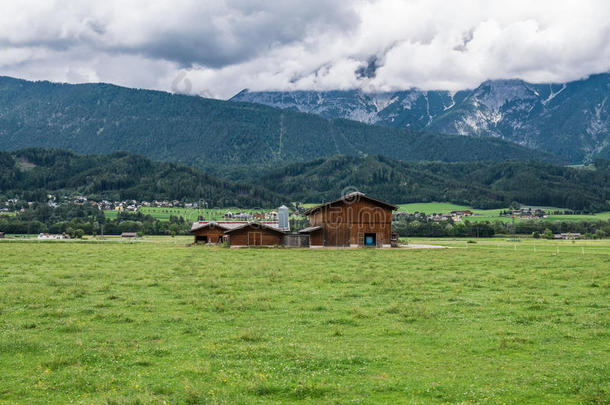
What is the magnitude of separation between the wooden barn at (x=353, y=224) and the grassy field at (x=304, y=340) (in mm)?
39893

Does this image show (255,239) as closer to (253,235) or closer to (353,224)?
(253,235)

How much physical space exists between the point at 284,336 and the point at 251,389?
480cm

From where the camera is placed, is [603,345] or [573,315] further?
[573,315]

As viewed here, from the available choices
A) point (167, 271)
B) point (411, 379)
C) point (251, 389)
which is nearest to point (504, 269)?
point (167, 271)

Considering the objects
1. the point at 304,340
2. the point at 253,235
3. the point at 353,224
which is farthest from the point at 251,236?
the point at 304,340

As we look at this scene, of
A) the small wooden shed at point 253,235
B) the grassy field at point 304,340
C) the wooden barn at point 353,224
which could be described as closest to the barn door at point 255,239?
the small wooden shed at point 253,235

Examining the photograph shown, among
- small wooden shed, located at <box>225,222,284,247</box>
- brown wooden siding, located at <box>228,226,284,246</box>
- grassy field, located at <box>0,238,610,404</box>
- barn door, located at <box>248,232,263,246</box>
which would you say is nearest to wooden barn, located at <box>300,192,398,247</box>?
small wooden shed, located at <box>225,222,284,247</box>

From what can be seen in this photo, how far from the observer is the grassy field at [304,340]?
11203 mm

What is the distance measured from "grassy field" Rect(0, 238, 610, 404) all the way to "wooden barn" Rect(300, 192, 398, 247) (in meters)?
39.9

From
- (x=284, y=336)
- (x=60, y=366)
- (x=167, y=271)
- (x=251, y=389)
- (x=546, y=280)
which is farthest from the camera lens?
(x=167, y=271)

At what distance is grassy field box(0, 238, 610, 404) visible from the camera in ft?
36.8

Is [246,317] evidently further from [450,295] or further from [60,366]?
[450,295]

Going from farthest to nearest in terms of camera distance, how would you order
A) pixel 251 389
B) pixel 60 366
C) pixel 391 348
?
pixel 391 348
pixel 60 366
pixel 251 389

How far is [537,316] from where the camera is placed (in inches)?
736
